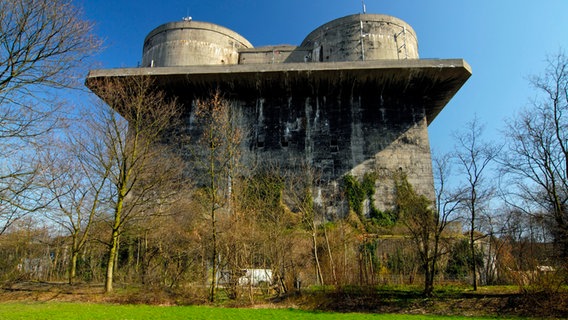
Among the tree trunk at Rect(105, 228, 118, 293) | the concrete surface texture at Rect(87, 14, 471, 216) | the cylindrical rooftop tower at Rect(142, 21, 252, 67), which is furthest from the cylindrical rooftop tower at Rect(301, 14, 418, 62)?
A: the tree trunk at Rect(105, 228, 118, 293)

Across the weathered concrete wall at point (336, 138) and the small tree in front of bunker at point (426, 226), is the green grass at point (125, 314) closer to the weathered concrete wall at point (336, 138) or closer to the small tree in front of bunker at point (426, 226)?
the small tree in front of bunker at point (426, 226)

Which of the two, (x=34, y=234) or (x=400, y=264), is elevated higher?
(x=34, y=234)

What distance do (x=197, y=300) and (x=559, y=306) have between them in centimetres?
1061

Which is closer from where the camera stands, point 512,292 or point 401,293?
point 512,292

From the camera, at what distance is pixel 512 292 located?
11789 millimetres

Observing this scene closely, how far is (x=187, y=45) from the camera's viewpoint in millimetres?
25922

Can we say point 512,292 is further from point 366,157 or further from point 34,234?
point 34,234

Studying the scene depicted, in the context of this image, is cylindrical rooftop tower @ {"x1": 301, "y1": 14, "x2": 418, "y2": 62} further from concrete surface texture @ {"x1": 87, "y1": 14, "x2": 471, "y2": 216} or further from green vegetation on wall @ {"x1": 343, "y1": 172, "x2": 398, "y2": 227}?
green vegetation on wall @ {"x1": 343, "y1": 172, "x2": 398, "y2": 227}

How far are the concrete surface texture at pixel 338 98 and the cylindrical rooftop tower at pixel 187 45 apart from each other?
0.31 feet

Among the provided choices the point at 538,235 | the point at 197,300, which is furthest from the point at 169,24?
the point at 538,235

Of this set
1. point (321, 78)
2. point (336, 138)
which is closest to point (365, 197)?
point (336, 138)

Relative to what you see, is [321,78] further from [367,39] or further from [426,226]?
[426,226]

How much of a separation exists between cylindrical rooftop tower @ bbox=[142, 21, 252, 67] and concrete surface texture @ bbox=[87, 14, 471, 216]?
0.31 ft

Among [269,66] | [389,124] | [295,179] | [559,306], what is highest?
[269,66]
